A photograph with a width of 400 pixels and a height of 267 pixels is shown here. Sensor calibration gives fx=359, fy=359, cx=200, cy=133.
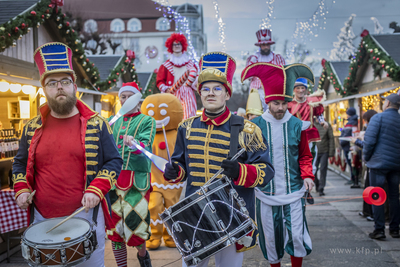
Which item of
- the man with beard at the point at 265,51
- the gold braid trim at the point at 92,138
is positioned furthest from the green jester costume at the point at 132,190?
the man with beard at the point at 265,51

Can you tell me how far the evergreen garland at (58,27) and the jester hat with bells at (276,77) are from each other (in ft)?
12.2

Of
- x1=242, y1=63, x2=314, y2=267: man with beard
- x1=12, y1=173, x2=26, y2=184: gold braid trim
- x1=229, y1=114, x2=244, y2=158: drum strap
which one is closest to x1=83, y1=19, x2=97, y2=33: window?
x1=242, y1=63, x2=314, y2=267: man with beard

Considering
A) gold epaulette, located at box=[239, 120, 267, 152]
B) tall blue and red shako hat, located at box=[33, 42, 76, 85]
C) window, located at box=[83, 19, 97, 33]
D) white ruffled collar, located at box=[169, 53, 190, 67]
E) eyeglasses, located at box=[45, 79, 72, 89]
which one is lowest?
gold epaulette, located at box=[239, 120, 267, 152]

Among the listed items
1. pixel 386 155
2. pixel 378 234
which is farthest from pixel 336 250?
pixel 386 155

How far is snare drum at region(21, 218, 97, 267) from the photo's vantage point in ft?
7.50

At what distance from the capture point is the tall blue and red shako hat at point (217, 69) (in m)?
2.83

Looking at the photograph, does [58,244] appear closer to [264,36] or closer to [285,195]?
[285,195]

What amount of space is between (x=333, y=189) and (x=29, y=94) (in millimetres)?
7619

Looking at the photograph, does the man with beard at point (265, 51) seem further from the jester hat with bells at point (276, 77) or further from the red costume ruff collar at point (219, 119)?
the red costume ruff collar at point (219, 119)

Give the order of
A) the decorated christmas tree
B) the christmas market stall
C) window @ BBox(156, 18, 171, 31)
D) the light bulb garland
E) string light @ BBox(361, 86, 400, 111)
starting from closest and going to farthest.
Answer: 1. the light bulb garland
2. the christmas market stall
3. string light @ BBox(361, 86, 400, 111)
4. the decorated christmas tree
5. window @ BBox(156, 18, 171, 31)

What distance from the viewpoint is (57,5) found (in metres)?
6.93

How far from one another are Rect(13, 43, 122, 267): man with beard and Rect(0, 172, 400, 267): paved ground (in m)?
1.64

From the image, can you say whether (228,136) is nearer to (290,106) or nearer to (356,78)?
(290,106)

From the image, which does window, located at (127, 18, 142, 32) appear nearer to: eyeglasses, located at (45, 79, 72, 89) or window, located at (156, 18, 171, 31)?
window, located at (156, 18, 171, 31)
